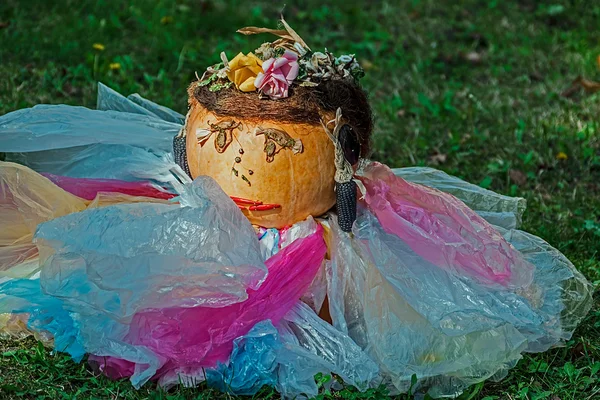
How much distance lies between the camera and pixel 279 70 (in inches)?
116

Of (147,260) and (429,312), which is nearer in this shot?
(147,260)

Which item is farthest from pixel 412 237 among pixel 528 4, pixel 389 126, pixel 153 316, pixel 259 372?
pixel 528 4

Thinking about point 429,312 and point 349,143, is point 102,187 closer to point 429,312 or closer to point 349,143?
point 349,143

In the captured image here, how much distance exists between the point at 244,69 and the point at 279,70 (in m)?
0.14

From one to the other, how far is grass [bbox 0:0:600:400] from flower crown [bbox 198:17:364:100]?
1061 millimetres

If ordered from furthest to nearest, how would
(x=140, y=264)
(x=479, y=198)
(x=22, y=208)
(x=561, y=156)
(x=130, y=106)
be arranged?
(x=561, y=156) → (x=130, y=106) → (x=479, y=198) → (x=22, y=208) → (x=140, y=264)

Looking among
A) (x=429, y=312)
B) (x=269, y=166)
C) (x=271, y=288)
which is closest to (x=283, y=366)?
(x=271, y=288)

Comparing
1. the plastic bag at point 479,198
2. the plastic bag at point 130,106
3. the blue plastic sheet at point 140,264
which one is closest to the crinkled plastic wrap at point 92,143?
the plastic bag at point 130,106

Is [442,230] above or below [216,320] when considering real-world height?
above

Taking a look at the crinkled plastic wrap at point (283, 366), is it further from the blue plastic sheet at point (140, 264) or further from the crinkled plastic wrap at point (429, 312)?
the blue plastic sheet at point (140, 264)

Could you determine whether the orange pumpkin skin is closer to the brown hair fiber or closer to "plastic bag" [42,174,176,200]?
the brown hair fiber

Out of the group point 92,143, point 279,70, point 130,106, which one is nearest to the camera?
point 279,70

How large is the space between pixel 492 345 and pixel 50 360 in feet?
4.61

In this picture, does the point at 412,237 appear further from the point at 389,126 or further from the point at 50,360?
the point at 389,126
